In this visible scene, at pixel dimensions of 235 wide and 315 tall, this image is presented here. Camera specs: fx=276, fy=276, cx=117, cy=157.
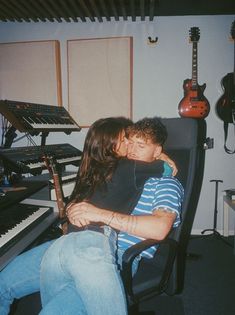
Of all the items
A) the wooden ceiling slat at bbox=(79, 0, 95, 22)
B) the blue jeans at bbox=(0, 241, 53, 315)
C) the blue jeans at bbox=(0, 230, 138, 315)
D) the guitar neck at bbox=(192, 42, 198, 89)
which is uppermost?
the wooden ceiling slat at bbox=(79, 0, 95, 22)

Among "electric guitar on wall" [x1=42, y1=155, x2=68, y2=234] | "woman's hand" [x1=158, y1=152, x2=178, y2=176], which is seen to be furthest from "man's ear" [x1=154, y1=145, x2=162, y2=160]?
"electric guitar on wall" [x1=42, y1=155, x2=68, y2=234]

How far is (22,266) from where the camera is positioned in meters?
1.38

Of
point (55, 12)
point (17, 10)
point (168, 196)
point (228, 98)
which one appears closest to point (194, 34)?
point (228, 98)

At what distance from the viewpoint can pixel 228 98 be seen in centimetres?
327

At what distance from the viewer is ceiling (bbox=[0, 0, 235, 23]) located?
2924mm

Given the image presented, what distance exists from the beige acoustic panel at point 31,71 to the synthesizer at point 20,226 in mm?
1994

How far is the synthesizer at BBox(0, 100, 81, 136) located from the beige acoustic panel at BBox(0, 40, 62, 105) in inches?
28.4

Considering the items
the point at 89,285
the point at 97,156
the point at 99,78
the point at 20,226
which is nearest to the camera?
the point at 89,285

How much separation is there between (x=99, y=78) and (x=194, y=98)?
1.21 metres

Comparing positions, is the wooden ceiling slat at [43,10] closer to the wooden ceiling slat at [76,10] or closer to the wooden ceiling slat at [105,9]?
the wooden ceiling slat at [76,10]

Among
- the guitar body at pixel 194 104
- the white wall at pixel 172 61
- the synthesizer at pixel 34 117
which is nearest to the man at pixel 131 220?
the synthesizer at pixel 34 117

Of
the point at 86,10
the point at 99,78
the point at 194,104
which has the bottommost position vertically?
the point at 194,104

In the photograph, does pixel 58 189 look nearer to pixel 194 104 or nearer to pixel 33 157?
pixel 33 157

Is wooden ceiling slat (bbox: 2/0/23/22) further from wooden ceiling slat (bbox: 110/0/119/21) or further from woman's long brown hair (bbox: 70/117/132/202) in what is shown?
woman's long brown hair (bbox: 70/117/132/202)
